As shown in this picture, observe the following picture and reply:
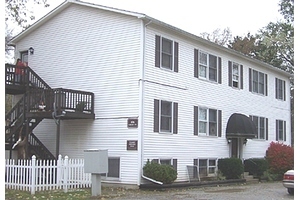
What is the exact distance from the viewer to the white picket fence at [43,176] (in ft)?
49.9

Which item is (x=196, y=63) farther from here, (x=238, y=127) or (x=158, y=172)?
(x=158, y=172)

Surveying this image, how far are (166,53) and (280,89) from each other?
47.3 ft

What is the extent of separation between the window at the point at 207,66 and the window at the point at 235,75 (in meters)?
1.23

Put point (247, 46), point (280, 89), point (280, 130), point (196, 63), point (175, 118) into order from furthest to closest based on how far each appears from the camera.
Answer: point (247, 46) < point (280, 89) < point (280, 130) < point (196, 63) < point (175, 118)

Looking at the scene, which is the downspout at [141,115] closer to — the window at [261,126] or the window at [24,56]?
the window at [24,56]

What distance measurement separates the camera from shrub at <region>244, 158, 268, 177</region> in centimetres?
2466

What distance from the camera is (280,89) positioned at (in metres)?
31.0

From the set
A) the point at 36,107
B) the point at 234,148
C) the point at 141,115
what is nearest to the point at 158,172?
the point at 141,115

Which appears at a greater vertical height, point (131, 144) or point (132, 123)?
point (132, 123)

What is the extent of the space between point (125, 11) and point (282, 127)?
17.4 metres

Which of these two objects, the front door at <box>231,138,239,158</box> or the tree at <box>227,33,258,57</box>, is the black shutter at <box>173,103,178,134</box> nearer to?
the front door at <box>231,138,239,158</box>

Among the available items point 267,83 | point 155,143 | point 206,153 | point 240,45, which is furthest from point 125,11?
point 240,45

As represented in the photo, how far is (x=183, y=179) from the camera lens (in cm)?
2016

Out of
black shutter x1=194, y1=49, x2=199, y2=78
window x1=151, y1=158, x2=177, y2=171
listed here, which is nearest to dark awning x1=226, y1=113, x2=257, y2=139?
black shutter x1=194, y1=49, x2=199, y2=78
